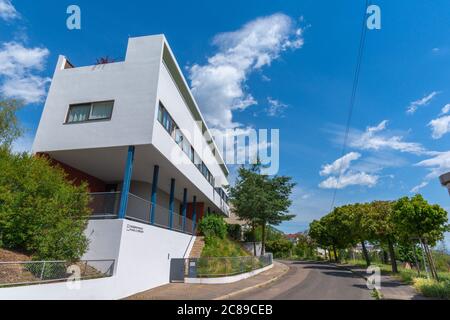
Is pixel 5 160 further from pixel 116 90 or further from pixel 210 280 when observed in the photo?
pixel 210 280

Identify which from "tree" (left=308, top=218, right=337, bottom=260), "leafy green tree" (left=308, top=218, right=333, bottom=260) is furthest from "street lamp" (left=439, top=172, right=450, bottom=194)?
"leafy green tree" (left=308, top=218, right=333, bottom=260)

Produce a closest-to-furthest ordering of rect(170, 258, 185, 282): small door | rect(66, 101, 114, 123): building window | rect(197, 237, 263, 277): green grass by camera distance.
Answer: rect(66, 101, 114, 123): building window → rect(170, 258, 185, 282): small door → rect(197, 237, 263, 277): green grass

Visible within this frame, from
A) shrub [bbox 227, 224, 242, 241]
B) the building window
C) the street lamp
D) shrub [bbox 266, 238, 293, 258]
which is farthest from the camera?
shrub [bbox 266, 238, 293, 258]

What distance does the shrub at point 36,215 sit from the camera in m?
9.40

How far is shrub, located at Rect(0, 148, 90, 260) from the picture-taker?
370 inches

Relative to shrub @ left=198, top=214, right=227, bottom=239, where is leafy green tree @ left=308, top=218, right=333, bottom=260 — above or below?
above

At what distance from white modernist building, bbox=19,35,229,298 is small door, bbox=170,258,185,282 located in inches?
14.9

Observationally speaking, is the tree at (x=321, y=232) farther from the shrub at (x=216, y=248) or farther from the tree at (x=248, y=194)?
the shrub at (x=216, y=248)

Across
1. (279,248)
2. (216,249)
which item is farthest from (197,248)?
(279,248)

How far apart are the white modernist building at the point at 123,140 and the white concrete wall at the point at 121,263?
4 centimetres

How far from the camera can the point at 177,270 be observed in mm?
15086

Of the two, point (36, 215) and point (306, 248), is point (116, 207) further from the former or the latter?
point (306, 248)

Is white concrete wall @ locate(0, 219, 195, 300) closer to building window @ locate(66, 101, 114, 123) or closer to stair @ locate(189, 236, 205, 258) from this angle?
stair @ locate(189, 236, 205, 258)
